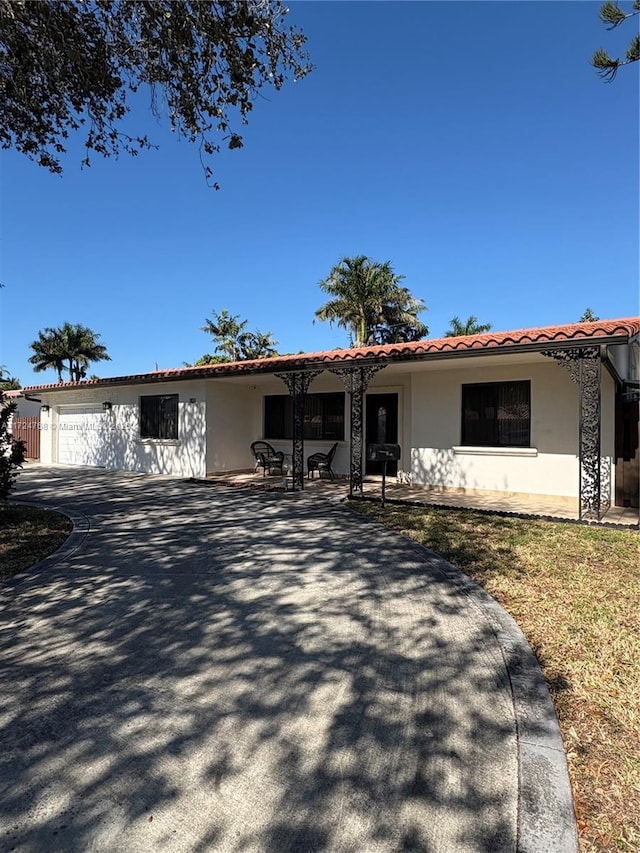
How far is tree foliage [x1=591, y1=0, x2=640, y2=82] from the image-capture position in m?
4.96

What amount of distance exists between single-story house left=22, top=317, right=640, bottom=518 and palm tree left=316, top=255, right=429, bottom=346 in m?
14.9

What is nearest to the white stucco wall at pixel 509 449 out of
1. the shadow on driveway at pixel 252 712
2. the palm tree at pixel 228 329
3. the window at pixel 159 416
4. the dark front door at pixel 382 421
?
the dark front door at pixel 382 421

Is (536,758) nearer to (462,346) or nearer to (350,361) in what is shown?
(462,346)

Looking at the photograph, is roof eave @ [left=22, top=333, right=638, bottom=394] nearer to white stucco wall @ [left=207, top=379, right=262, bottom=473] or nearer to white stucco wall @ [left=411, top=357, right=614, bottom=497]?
white stucco wall @ [left=207, top=379, right=262, bottom=473]

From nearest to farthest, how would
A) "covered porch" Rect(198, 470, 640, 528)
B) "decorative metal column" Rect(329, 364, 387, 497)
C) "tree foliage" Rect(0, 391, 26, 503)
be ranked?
1. "tree foliage" Rect(0, 391, 26, 503)
2. "covered porch" Rect(198, 470, 640, 528)
3. "decorative metal column" Rect(329, 364, 387, 497)

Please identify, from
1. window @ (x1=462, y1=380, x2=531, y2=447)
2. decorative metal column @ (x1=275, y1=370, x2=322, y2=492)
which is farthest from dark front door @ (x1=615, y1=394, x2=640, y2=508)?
decorative metal column @ (x1=275, y1=370, x2=322, y2=492)

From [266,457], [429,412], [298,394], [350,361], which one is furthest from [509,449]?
[266,457]

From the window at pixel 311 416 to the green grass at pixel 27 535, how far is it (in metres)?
7.21

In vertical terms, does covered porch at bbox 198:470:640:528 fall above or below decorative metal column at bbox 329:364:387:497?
below

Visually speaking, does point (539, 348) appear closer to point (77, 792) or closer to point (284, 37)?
point (284, 37)

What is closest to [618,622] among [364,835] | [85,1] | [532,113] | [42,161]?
[364,835]

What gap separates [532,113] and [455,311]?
25.6 meters

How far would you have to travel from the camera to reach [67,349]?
1451 inches

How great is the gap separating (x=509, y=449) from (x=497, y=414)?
2.73 feet
